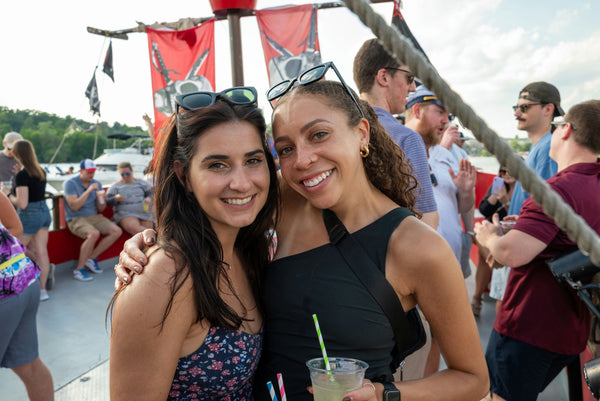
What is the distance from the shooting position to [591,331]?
2.31 metres

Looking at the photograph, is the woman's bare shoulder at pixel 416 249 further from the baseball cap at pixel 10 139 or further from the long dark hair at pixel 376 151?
the baseball cap at pixel 10 139

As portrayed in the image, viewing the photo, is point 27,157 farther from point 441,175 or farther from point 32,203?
point 441,175

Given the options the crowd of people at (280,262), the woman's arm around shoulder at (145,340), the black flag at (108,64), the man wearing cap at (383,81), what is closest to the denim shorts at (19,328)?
the crowd of people at (280,262)

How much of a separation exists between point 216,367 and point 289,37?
6.43m

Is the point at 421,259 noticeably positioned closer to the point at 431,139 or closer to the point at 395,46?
the point at 395,46

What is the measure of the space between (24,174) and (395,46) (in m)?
6.38

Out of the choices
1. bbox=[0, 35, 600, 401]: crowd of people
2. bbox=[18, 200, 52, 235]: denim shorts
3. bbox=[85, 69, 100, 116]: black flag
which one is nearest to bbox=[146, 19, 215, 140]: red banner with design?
bbox=[18, 200, 52, 235]: denim shorts

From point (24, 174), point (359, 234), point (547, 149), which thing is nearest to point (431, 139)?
point (547, 149)

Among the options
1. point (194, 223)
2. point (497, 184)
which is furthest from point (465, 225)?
point (194, 223)

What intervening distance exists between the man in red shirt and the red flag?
5.08 meters

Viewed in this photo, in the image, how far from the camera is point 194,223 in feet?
5.55

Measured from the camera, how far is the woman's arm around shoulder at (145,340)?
136 centimetres

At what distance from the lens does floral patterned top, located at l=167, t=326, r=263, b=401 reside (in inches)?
59.1

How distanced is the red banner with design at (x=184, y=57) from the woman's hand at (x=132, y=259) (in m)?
5.63
